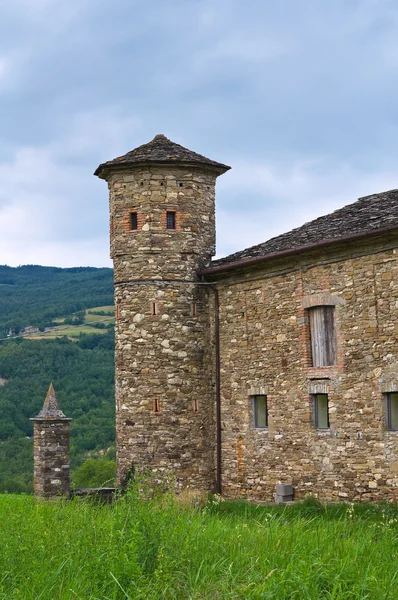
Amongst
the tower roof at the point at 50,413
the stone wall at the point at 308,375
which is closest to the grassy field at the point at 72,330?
the tower roof at the point at 50,413

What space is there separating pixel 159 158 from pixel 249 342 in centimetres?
487

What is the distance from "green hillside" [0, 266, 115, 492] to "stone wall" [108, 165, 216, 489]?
916 inches

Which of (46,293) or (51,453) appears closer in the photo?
(51,453)

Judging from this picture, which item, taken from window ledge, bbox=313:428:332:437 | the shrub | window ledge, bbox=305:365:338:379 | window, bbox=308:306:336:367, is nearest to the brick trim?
window, bbox=308:306:336:367

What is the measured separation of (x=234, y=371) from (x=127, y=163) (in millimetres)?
5551

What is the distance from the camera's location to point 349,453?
1633cm

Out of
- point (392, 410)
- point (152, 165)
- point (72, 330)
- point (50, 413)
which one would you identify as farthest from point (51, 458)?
point (72, 330)

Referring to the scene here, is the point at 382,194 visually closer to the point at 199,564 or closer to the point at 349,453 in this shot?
the point at 349,453

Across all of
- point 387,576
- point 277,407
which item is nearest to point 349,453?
point 277,407

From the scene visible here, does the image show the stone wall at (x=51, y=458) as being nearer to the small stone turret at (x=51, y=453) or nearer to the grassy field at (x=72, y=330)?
the small stone turret at (x=51, y=453)

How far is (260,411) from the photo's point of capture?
18797 millimetres

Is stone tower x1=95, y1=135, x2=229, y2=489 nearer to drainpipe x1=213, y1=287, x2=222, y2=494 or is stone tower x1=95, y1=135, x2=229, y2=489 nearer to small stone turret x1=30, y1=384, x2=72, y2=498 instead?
Answer: drainpipe x1=213, y1=287, x2=222, y2=494

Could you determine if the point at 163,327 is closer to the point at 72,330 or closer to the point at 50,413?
the point at 50,413

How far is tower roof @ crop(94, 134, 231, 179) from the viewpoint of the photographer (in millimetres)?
19750
